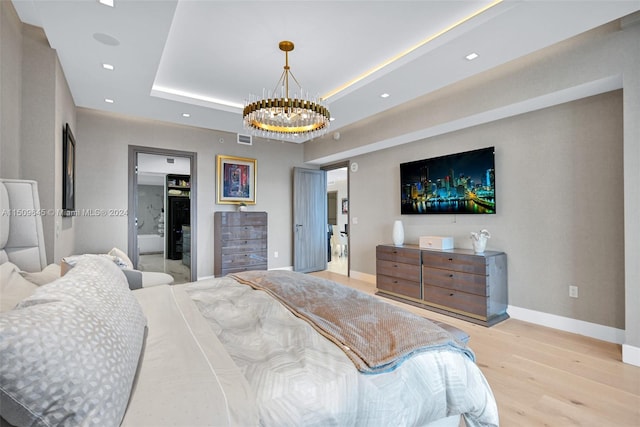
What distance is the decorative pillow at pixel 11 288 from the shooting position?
3.64 ft

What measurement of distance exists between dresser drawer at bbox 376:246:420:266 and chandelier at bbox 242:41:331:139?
1965 mm

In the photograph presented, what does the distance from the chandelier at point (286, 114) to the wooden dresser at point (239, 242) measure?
2.10 metres

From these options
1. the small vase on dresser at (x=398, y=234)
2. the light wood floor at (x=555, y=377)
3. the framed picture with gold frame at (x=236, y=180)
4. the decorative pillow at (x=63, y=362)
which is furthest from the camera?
the framed picture with gold frame at (x=236, y=180)

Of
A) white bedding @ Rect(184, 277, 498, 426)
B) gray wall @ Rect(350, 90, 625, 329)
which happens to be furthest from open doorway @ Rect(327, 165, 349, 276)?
white bedding @ Rect(184, 277, 498, 426)

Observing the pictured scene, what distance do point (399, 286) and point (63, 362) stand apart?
3.89m

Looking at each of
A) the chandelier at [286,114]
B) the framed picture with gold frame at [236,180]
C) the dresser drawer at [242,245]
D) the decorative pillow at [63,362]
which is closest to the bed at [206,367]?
the decorative pillow at [63,362]

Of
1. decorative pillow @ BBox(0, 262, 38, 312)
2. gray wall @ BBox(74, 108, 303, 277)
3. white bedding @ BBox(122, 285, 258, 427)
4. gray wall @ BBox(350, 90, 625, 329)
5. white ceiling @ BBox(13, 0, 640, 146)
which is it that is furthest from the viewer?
gray wall @ BBox(74, 108, 303, 277)

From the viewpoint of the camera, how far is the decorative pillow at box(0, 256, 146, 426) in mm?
623

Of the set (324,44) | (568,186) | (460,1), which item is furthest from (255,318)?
(568,186)

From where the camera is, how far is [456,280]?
3455mm

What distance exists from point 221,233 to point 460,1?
14.1 ft

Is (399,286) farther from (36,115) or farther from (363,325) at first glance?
(36,115)

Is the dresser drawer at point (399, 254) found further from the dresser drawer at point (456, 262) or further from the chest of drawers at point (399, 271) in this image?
the dresser drawer at point (456, 262)

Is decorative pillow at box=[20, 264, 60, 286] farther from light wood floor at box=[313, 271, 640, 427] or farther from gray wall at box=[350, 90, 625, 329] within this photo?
gray wall at box=[350, 90, 625, 329]
